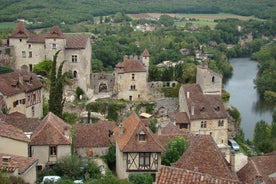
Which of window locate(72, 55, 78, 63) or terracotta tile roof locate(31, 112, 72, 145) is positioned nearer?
terracotta tile roof locate(31, 112, 72, 145)

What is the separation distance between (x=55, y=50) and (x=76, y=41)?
265cm

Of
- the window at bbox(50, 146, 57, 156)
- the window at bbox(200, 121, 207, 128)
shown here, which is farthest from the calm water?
the window at bbox(50, 146, 57, 156)

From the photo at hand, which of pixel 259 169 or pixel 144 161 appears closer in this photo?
pixel 144 161

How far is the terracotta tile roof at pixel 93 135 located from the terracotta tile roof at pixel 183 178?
2245cm

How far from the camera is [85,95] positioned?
6153 cm

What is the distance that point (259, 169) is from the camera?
37.8 metres

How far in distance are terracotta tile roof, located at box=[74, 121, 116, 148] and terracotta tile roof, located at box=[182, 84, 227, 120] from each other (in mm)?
14151

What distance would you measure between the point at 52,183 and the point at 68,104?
2797 centimetres

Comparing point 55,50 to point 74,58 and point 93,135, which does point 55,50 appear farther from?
point 93,135

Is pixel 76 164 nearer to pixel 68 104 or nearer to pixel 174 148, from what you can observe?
pixel 174 148

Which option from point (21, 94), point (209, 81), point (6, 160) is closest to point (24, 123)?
point (21, 94)

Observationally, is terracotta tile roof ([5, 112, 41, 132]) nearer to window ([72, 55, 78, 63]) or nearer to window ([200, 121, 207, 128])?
window ([72, 55, 78, 63])

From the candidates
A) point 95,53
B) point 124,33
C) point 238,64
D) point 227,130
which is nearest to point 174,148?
point 227,130

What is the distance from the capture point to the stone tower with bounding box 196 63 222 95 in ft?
199
